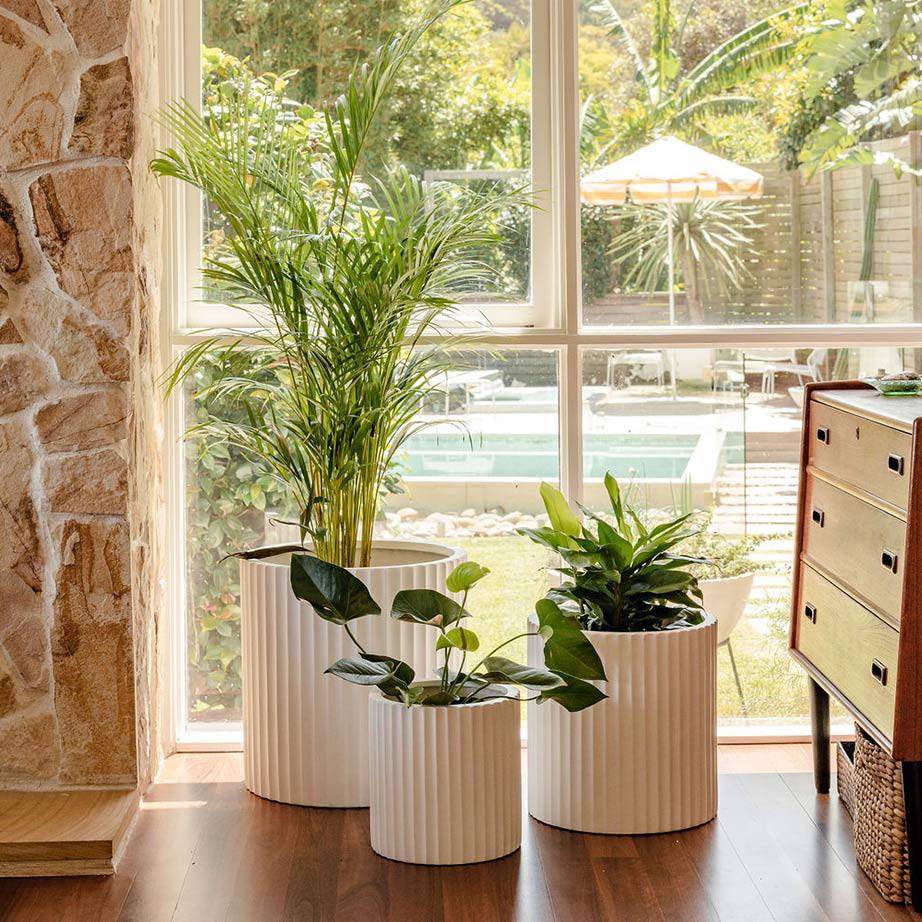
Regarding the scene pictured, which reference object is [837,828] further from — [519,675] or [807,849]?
[519,675]

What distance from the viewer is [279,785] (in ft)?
9.71

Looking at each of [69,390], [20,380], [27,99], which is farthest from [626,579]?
[27,99]

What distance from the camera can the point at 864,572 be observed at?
255 cm

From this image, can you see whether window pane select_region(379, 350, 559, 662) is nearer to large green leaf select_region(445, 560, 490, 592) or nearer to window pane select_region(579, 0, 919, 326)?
window pane select_region(579, 0, 919, 326)

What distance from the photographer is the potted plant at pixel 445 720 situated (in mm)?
2562

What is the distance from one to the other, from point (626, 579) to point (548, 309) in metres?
0.88

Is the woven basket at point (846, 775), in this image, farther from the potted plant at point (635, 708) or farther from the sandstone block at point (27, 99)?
the sandstone block at point (27, 99)

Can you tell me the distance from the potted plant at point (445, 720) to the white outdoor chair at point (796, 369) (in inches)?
40.5

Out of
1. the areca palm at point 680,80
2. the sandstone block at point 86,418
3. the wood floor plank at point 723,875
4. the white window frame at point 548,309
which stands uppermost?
the areca palm at point 680,80

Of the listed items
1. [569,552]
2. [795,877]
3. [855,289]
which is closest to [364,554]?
[569,552]

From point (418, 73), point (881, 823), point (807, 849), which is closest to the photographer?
point (881, 823)

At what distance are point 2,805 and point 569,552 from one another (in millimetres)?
1339

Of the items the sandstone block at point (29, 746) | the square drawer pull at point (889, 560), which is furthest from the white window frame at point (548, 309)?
the square drawer pull at point (889, 560)

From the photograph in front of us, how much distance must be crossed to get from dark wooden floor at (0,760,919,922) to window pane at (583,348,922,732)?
0.53 meters
